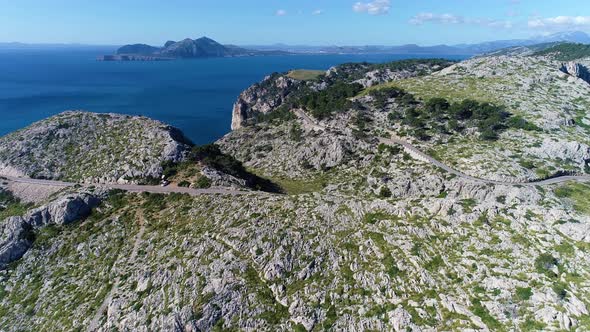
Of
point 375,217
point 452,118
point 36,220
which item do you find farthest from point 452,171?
point 36,220

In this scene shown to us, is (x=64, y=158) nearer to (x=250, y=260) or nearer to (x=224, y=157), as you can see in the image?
(x=224, y=157)

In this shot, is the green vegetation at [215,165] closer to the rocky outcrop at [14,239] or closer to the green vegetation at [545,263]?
the rocky outcrop at [14,239]

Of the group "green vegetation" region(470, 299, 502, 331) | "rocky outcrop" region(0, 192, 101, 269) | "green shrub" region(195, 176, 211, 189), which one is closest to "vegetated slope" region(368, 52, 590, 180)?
"green vegetation" region(470, 299, 502, 331)

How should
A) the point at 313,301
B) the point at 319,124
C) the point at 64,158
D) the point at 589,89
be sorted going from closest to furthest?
1. the point at 313,301
2. the point at 64,158
3. the point at 589,89
4. the point at 319,124

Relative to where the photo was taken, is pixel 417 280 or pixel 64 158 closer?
pixel 417 280

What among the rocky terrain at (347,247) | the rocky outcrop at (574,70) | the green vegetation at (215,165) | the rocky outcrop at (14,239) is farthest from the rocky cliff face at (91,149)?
the rocky outcrop at (574,70)

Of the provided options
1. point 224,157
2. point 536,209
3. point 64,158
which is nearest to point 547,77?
point 536,209

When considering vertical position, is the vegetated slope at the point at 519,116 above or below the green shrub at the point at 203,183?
above
